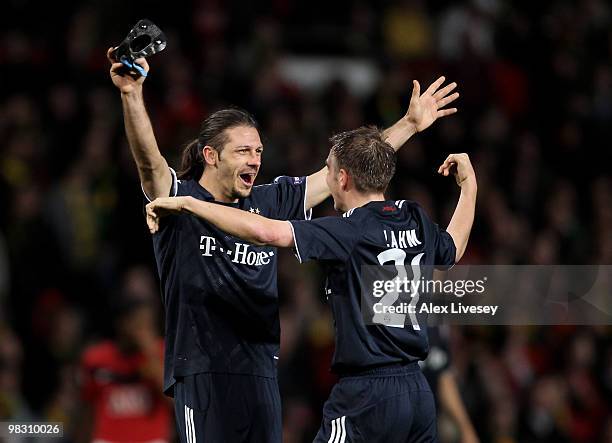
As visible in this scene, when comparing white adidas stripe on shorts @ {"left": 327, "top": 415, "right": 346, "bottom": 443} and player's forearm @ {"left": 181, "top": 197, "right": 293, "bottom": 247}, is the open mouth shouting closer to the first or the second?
player's forearm @ {"left": 181, "top": 197, "right": 293, "bottom": 247}

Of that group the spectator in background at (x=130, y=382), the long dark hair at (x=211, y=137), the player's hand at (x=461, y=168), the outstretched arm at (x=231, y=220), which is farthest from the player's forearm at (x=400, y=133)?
the spectator in background at (x=130, y=382)

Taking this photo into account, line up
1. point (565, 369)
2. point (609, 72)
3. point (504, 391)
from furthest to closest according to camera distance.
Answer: point (609, 72)
point (565, 369)
point (504, 391)

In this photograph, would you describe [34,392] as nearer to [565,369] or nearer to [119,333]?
[119,333]

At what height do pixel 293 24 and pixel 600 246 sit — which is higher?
pixel 293 24

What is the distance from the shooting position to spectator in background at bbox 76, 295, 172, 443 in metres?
7.52

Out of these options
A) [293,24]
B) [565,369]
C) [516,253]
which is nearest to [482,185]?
[516,253]

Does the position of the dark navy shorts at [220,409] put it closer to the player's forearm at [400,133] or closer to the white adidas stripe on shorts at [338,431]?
the white adidas stripe on shorts at [338,431]

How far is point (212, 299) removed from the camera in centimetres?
536

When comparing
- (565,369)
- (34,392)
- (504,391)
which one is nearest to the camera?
(34,392)

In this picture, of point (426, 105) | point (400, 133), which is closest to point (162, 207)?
point (400, 133)

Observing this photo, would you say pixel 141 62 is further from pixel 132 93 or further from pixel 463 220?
pixel 463 220

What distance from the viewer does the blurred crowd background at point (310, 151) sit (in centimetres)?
962

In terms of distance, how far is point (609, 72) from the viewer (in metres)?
13.3

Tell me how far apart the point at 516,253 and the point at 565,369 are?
1.26 meters
